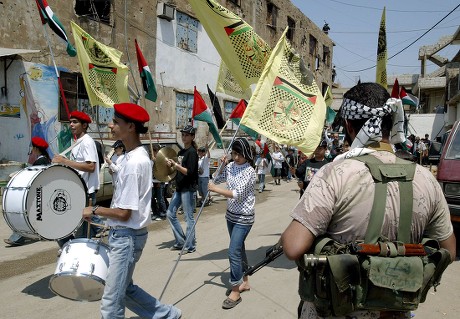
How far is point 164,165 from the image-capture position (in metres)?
6.83

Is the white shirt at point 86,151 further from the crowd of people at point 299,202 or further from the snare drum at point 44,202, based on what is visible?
the snare drum at point 44,202

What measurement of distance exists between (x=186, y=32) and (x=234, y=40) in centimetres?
1564

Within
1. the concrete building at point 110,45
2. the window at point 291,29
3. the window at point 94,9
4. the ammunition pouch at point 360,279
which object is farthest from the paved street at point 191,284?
A: the window at point 291,29

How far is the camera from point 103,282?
3154mm

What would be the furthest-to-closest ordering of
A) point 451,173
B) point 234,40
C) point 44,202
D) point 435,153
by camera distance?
1. point 435,153
2. point 451,173
3. point 234,40
4. point 44,202

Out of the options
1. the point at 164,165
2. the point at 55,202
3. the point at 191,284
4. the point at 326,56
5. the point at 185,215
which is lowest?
the point at 191,284

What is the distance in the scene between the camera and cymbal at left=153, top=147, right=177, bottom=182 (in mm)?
6715

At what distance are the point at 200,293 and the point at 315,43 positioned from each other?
35.5m

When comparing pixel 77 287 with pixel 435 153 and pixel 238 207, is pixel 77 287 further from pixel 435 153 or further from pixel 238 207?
pixel 435 153

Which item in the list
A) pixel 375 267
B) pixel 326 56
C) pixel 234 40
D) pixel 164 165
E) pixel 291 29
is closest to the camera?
pixel 375 267

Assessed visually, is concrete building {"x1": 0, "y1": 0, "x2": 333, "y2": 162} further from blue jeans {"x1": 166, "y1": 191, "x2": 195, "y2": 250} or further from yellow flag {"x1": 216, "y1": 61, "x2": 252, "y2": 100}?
yellow flag {"x1": 216, "y1": 61, "x2": 252, "y2": 100}

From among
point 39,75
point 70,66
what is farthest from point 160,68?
point 39,75

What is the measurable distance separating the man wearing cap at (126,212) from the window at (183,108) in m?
15.4

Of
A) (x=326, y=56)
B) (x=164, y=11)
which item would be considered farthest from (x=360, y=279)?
(x=326, y=56)
